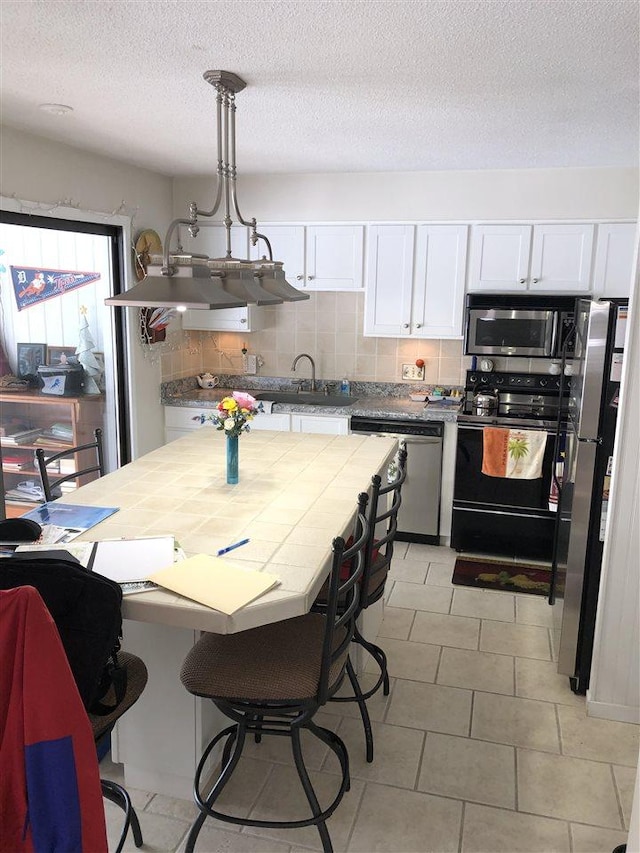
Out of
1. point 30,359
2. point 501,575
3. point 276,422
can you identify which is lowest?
point 501,575

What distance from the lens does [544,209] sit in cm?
442

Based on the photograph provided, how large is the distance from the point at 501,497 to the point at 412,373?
3.99 ft

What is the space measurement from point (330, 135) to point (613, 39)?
1673mm

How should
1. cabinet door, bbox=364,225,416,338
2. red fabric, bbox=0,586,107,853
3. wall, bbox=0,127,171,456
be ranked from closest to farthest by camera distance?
red fabric, bbox=0,586,107,853, wall, bbox=0,127,171,456, cabinet door, bbox=364,225,416,338

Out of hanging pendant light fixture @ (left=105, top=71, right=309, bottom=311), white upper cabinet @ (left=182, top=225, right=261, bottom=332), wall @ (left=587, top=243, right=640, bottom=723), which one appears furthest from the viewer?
white upper cabinet @ (left=182, top=225, right=261, bottom=332)

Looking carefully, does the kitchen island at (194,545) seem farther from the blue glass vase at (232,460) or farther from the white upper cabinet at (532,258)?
the white upper cabinet at (532,258)

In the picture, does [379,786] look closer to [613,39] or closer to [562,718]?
[562,718]

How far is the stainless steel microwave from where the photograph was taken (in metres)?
4.39

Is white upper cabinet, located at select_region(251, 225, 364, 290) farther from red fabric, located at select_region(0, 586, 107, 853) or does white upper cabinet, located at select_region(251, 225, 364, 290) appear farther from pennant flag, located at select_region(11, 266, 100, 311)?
red fabric, located at select_region(0, 586, 107, 853)

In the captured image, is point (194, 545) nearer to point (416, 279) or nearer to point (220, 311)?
point (416, 279)

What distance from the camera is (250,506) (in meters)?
2.60

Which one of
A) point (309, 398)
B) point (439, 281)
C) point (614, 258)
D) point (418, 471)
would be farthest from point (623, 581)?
point (309, 398)

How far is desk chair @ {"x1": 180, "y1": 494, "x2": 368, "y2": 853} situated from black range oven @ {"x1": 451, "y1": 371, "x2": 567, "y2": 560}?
7.56ft

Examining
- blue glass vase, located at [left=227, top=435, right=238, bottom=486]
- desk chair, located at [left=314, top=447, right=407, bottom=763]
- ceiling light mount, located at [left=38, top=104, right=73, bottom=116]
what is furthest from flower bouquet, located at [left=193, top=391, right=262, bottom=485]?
ceiling light mount, located at [left=38, top=104, right=73, bottom=116]
